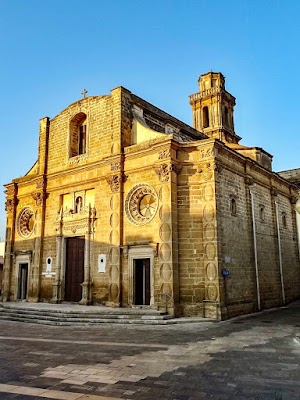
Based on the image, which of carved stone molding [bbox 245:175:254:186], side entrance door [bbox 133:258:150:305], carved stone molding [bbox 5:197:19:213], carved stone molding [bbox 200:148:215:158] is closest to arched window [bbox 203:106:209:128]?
carved stone molding [bbox 245:175:254:186]

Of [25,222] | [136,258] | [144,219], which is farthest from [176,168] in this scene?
[25,222]

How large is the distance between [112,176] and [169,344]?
906 centimetres

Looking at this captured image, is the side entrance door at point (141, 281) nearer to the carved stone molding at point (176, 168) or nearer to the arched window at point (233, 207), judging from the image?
the carved stone molding at point (176, 168)

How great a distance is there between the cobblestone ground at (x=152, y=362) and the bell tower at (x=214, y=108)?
809 inches

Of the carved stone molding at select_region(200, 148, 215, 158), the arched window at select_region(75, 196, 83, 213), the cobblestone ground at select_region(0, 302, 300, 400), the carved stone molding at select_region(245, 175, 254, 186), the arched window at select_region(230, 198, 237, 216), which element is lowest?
the cobblestone ground at select_region(0, 302, 300, 400)

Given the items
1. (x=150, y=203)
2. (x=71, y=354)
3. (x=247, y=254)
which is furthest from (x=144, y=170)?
(x=71, y=354)

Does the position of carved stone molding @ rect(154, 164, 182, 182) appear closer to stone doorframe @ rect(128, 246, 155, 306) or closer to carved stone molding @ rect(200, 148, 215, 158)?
carved stone molding @ rect(200, 148, 215, 158)

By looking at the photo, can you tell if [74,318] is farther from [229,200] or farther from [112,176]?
[229,200]

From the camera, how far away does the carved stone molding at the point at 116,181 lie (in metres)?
16.0

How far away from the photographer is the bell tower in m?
29.4

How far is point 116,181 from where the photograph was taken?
1611cm

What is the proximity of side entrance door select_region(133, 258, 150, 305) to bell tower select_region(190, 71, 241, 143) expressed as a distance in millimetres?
17138

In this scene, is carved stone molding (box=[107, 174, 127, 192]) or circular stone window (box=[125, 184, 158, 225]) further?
carved stone molding (box=[107, 174, 127, 192])

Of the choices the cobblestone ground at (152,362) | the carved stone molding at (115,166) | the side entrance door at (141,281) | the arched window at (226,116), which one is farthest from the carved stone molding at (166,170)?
the arched window at (226,116)
